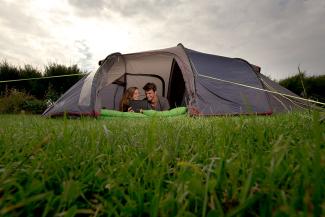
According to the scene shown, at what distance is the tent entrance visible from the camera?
7346 millimetres

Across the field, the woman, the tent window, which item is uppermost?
the tent window

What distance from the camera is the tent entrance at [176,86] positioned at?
289 inches

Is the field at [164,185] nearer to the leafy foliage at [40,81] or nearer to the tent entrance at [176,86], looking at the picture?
the tent entrance at [176,86]

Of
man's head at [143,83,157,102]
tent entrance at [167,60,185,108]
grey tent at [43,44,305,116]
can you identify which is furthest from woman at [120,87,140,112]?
tent entrance at [167,60,185,108]

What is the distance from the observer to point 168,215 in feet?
1.78

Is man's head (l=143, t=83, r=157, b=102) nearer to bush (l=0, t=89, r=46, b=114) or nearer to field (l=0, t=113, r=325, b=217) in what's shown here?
bush (l=0, t=89, r=46, b=114)

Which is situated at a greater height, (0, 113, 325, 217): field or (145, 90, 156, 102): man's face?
(145, 90, 156, 102): man's face

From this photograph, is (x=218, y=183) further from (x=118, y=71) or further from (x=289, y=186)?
(x=118, y=71)

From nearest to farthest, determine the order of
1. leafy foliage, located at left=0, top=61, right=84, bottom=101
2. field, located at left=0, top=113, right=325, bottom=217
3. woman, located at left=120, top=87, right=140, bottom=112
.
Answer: field, located at left=0, top=113, right=325, bottom=217, woman, located at left=120, top=87, right=140, bottom=112, leafy foliage, located at left=0, top=61, right=84, bottom=101

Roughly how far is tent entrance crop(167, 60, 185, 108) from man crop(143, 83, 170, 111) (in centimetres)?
77

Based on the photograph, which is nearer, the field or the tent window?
the field

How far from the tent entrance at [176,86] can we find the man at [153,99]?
0.77 metres

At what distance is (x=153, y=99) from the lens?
21.4 feet

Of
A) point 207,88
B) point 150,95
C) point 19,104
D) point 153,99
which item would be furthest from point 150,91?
point 19,104
